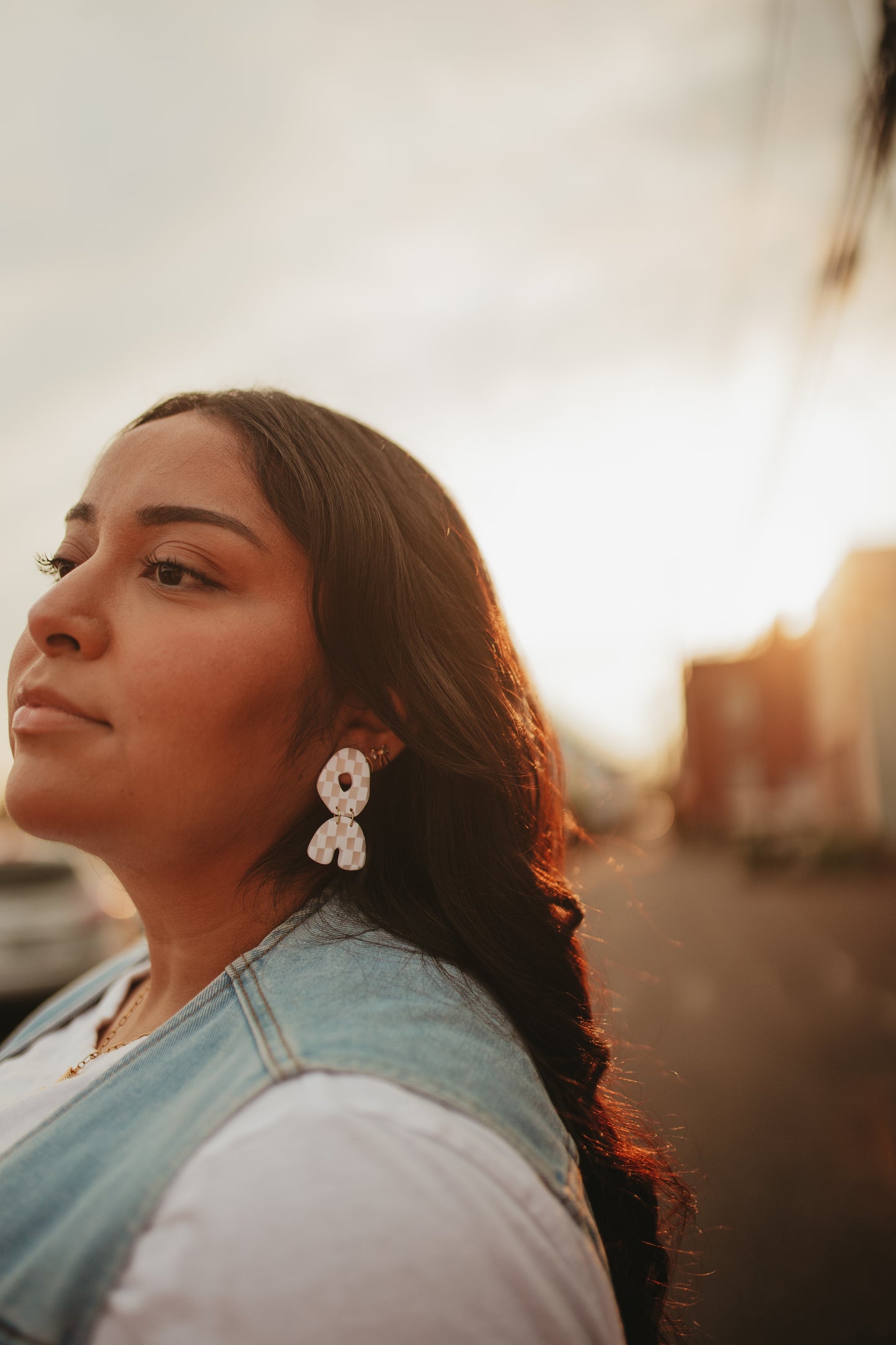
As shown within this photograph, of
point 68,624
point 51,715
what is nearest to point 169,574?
point 68,624

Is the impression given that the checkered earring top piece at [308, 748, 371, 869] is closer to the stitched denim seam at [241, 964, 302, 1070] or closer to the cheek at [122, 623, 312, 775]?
the cheek at [122, 623, 312, 775]

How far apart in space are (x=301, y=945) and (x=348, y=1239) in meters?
0.48

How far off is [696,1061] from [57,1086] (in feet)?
19.4

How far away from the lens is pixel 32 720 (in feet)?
4.52

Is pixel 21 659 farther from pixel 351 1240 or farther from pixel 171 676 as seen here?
pixel 351 1240

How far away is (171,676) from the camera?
1361mm

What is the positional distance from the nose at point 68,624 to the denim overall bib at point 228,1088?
57cm

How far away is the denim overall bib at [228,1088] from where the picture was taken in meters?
0.91

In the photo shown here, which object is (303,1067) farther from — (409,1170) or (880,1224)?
(880,1224)

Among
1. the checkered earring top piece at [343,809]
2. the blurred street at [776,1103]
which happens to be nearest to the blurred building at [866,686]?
the blurred street at [776,1103]

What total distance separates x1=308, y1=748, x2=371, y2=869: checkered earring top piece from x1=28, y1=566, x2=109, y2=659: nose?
444mm

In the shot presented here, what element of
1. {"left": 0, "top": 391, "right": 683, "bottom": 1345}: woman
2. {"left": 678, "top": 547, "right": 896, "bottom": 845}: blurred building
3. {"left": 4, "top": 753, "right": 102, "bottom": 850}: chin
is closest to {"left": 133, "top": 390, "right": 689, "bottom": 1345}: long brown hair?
{"left": 0, "top": 391, "right": 683, "bottom": 1345}: woman

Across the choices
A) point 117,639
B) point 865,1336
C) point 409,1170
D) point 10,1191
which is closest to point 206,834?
point 117,639

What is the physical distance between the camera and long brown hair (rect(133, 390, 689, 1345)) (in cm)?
140
